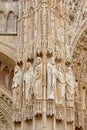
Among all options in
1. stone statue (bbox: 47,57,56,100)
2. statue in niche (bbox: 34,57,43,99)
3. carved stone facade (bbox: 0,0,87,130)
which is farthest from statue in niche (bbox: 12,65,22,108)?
stone statue (bbox: 47,57,56,100)

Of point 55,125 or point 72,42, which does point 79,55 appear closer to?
point 72,42

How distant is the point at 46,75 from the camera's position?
26.6 ft

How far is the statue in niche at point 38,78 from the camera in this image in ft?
25.8

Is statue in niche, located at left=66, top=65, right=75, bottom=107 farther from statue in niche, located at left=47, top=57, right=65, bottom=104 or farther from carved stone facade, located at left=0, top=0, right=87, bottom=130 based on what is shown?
statue in niche, located at left=47, top=57, right=65, bottom=104

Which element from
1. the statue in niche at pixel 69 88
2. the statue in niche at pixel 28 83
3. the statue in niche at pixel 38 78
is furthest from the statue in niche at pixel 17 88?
the statue in niche at pixel 69 88

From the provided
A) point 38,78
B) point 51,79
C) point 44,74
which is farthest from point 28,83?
point 51,79

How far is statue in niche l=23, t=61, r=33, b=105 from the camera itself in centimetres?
798

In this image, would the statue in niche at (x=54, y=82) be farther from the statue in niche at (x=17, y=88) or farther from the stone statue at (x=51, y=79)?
the statue in niche at (x=17, y=88)

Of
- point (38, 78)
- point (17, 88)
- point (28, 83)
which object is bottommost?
point (17, 88)

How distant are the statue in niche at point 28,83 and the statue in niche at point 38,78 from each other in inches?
5.2

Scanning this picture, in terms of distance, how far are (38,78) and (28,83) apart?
231 millimetres

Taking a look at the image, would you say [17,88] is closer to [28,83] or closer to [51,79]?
[28,83]

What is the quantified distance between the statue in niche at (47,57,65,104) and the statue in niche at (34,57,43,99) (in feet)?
0.51

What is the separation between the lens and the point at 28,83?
8.11 metres
